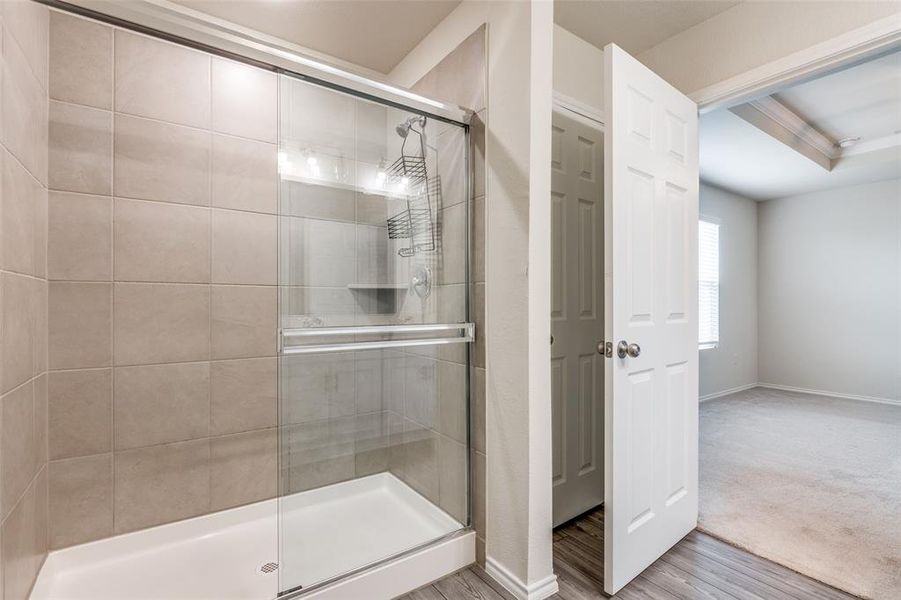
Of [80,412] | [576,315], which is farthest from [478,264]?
[80,412]

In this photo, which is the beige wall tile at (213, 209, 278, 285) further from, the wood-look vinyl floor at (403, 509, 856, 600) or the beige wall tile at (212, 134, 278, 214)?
the wood-look vinyl floor at (403, 509, 856, 600)

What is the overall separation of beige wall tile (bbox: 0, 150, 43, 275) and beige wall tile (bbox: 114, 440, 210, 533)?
0.88 m

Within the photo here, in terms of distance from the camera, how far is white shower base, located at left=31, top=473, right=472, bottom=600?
153 cm

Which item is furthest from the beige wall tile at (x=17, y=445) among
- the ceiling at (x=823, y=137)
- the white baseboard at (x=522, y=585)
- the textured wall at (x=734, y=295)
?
the textured wall at (x=734, y=295)

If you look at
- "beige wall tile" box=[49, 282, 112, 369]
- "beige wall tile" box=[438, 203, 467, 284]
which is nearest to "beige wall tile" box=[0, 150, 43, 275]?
"beige wall tile" box=[49, 282, 112, 369]

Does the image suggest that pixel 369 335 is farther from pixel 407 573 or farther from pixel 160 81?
pixel 160 81

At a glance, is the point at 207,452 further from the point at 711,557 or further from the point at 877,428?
the point at 877,428

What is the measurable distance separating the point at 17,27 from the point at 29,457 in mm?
1359

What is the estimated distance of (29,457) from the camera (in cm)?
145

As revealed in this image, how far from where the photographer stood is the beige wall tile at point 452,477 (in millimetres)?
1873

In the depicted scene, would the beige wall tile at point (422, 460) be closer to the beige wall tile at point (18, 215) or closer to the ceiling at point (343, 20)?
the beige wall tile at point (18, 215)

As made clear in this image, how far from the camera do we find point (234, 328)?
6.72 feet

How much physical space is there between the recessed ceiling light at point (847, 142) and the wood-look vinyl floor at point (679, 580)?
438 cm

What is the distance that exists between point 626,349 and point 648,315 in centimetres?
25
